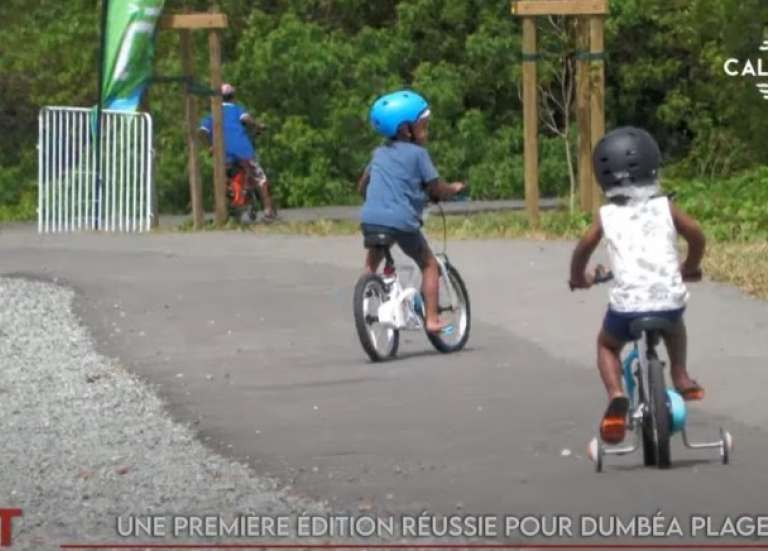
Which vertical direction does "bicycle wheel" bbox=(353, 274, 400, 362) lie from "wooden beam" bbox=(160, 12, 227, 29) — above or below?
below

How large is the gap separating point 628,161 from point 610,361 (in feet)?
2.75

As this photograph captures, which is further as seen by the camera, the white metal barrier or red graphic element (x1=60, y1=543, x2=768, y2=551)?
the white metal barrier

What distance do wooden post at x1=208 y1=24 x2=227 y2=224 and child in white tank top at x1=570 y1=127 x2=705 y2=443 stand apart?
14.3 metres

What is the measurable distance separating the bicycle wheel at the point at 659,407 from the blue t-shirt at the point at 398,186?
13.4ft

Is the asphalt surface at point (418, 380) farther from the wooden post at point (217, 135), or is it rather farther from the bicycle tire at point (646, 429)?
the wooden post at point (217, 135)

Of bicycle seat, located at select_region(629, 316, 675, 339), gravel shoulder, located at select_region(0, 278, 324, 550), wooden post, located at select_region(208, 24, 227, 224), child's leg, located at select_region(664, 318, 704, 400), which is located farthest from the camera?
wooden post, located at select_region(208, 24, 227, 224)

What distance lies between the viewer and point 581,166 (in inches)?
858

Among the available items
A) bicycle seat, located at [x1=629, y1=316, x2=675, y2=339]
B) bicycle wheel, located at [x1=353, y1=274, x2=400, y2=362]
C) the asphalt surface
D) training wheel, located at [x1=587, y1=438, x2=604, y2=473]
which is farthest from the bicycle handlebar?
bicycle wheel, located at [x1=353, y1=274, x2=400, y2=362]

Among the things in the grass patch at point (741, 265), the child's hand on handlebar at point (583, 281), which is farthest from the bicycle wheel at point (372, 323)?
the child's hand on handlebar at point (583, 281)

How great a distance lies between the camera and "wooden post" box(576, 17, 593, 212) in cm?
2155

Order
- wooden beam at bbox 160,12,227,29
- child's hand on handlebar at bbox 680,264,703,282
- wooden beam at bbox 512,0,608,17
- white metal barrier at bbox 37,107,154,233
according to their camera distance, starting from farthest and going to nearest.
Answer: white metal barrier at bbox 37,107,154,233 → wooden beam at bbox 160,12,227,29 → wooden beam at bbox 512,0,608,17 → child's hand on handlebar at bbox 680,264,703,282

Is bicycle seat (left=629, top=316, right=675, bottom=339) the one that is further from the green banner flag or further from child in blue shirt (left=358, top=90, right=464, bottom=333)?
the green banner flag

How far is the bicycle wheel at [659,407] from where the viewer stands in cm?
902

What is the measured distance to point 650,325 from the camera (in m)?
9.13
